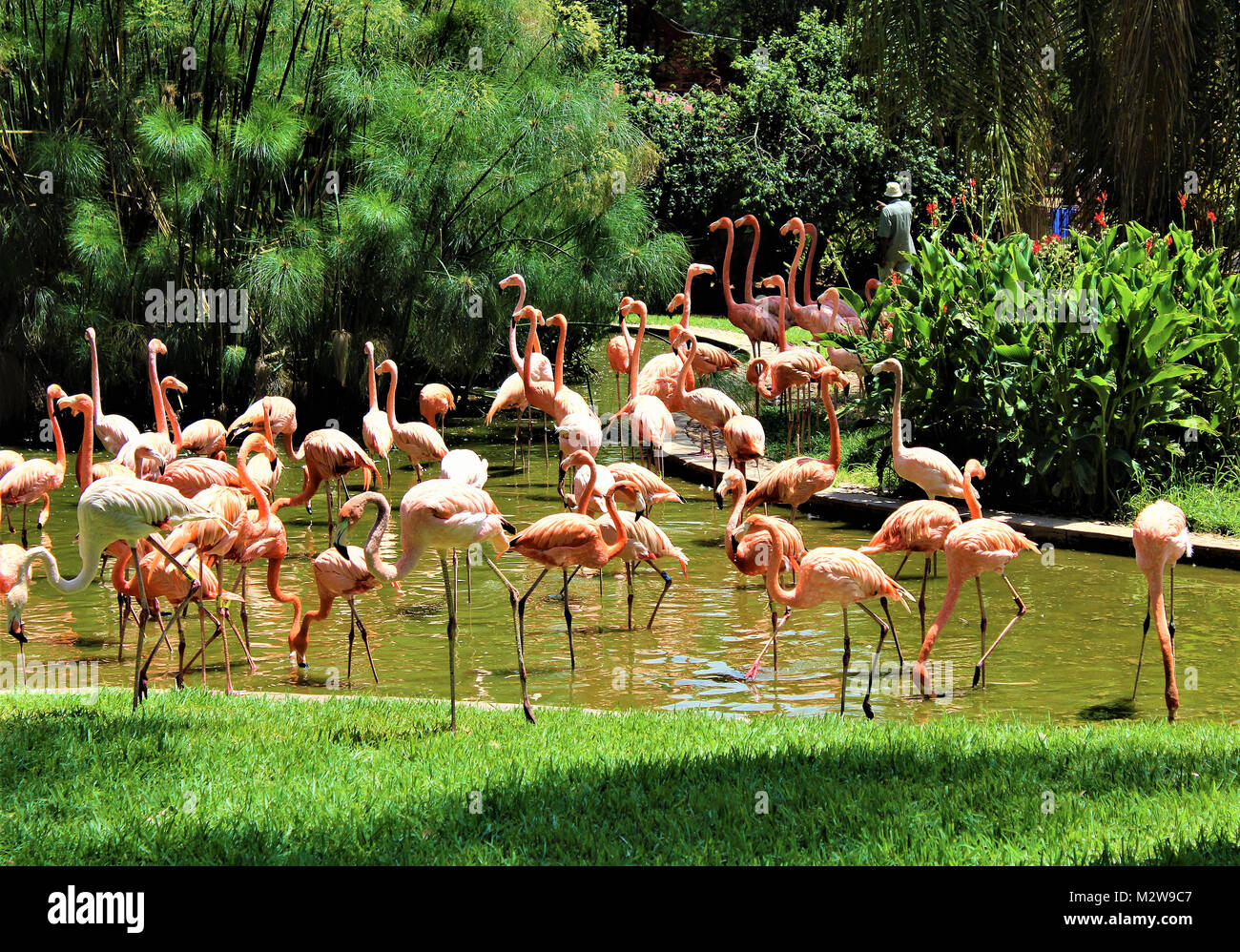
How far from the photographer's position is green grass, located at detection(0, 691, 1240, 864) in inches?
147

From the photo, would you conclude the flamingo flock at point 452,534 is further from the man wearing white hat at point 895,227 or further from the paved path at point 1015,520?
the man wearing white hat at point 895,227

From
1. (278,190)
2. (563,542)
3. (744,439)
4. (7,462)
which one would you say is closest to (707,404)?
(744,439)

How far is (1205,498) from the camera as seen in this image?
8.88 metres

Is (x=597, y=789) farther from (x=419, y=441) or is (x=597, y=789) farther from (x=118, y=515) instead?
(x=419, y=441)

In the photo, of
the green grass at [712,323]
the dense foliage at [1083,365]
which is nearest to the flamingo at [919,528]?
the dense foliage at [1083,365]

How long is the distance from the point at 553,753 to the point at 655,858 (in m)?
1.15

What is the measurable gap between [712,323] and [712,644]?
57.5ft

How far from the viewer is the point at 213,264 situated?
13734 mm

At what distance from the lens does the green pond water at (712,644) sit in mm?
6090

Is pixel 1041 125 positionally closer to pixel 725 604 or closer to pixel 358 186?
pixel 725 604

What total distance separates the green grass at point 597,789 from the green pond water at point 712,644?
29.8 inches

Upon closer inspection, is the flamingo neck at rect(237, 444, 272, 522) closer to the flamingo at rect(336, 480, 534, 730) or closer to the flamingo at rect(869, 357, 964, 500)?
the flamingo at rect(336, 480, 534, 730)

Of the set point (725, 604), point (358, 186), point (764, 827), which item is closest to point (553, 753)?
point (764, 827)
